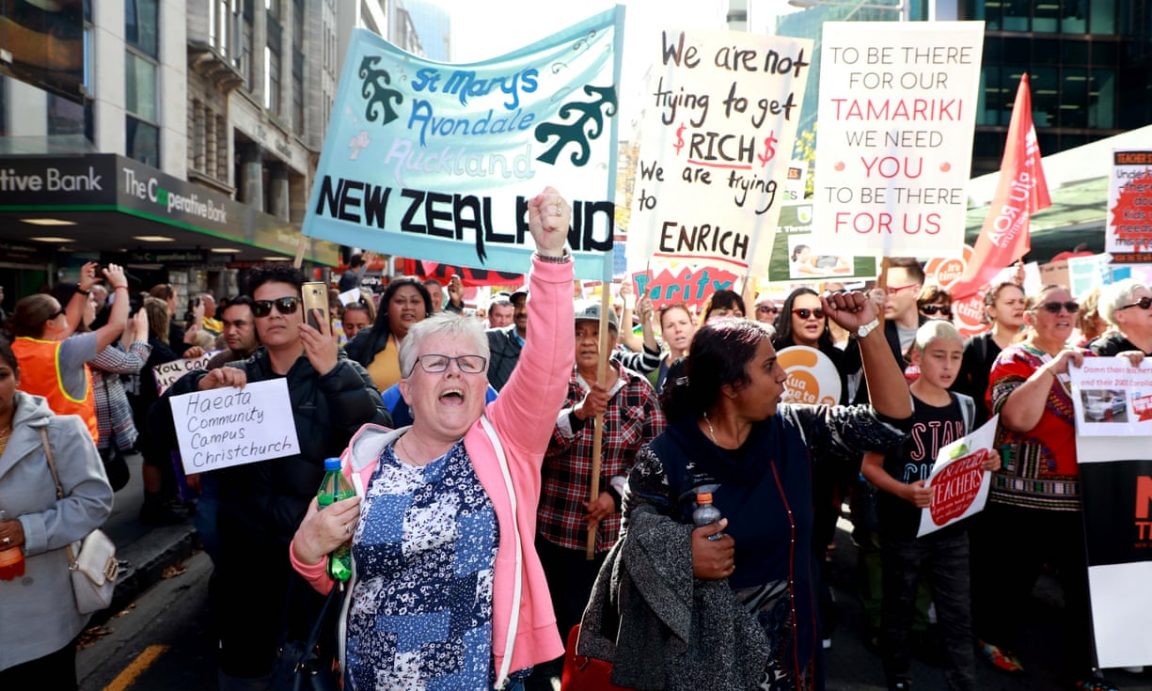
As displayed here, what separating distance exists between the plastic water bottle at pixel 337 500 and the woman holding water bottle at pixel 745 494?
0.85 metres

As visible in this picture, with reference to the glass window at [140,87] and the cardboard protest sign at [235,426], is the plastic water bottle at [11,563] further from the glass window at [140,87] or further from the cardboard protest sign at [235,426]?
the glass window at [140,87]

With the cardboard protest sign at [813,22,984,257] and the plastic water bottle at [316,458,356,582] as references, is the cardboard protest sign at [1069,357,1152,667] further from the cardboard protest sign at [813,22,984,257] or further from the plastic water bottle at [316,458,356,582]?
the plastic water bottle at [316,458,356,582]

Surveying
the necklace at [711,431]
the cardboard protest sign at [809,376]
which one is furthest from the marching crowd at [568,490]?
the cardboard protest sign at [809,376]

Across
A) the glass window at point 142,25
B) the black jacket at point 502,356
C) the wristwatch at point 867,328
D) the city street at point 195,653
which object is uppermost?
the glass window at point 142,25

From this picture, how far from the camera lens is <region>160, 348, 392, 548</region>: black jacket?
3414 mm

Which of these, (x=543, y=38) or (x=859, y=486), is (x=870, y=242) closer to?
(x=859, y=486)

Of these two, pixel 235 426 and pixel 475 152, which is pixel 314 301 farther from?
pixel 475 152

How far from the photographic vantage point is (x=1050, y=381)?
174 inches

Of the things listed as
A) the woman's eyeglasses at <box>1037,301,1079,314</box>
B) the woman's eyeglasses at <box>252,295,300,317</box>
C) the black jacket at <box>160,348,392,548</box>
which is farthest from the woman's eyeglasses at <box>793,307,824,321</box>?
the woman's eyeglasses at <box>252,295,300,317</box>

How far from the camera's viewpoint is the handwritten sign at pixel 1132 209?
623cm

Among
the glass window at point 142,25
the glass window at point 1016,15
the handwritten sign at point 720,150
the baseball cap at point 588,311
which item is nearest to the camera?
the baseball cap at point 588,311

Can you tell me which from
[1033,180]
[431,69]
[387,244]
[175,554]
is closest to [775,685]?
[387,244]

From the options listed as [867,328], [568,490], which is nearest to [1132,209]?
[867,328]

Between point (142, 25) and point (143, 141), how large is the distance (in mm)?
2783
